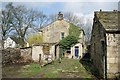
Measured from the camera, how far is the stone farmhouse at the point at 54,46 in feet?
105

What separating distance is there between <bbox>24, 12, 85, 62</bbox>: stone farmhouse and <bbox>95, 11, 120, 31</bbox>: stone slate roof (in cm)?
1533

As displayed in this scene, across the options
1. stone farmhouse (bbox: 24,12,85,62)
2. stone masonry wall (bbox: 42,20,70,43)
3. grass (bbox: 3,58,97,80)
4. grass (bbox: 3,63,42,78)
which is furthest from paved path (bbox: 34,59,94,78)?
stone masonry wall (bbox: 42,20,70,43)

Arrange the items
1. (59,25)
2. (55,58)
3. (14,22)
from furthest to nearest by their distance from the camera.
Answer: (14,22) → (59,25) → (55,58)

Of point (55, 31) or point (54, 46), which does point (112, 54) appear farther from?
point (55, 31)

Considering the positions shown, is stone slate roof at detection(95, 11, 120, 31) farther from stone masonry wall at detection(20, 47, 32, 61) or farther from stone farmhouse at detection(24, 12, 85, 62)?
stone masonry wall at detection(20, 47, 32, 61)

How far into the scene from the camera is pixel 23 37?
52.2 meters

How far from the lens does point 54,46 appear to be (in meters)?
35.6

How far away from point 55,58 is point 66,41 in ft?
11.8

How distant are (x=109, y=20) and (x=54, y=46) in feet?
64.5

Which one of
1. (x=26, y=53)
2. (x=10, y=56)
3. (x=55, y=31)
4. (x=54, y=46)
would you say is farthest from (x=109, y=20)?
(x=55, y=31)

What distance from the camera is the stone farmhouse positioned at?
105 ft

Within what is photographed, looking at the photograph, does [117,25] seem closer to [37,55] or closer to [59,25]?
[37,55]

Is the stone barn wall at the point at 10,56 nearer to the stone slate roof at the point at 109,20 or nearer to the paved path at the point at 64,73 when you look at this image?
the paved path at the point at 64,73

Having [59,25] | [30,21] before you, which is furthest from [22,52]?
[30,21]
